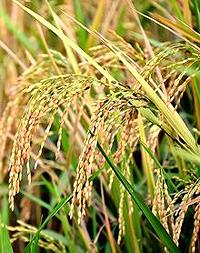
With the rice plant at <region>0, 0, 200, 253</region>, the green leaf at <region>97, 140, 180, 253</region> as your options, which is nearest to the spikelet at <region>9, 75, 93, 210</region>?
the rice plant at <region>0, 0, 200, 253</region>

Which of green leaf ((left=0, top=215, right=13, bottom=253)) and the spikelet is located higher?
→ the spikelet

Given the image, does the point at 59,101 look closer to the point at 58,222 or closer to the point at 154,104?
the point at 154,104

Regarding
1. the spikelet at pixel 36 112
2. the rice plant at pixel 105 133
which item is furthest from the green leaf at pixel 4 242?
the spikelet at pixel 36 112

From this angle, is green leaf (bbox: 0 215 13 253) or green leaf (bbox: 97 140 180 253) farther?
green leaf (bbox: 0 215 13 253)

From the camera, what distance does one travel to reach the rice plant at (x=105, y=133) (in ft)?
3.15

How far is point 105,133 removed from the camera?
3.19 feet

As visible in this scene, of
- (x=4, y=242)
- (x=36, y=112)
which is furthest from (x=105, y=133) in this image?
(x=4, y=242)

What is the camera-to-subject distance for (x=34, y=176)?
1.70m

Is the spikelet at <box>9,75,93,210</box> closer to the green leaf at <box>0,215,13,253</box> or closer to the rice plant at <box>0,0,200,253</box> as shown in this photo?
the rice plant at <box>0,0,200,253</box>

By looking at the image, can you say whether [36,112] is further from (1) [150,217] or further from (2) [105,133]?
(1) [150,217]

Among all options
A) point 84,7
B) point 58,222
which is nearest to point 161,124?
point 58,222

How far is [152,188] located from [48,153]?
59cm

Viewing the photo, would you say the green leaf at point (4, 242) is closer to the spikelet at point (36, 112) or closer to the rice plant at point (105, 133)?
the rice plant at point (105, 133)

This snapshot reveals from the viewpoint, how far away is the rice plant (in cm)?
96
